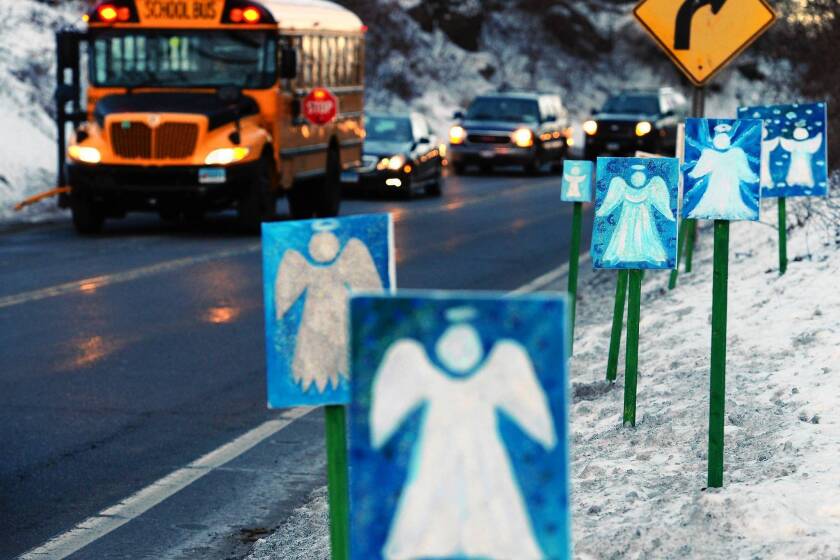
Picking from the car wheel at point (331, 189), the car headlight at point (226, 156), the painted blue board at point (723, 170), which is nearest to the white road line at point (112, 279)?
the car headlight at point (226, 156)

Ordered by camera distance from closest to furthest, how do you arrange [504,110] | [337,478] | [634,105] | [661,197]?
1. [337,478]
2. [661,197]
3. [504,110]
4. [634,105]

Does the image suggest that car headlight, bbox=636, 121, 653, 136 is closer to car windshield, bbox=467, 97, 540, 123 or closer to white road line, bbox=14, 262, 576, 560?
car windshield, bbox=467, 97, 540, 123

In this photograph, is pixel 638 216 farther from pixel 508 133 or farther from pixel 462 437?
pixel 508 133

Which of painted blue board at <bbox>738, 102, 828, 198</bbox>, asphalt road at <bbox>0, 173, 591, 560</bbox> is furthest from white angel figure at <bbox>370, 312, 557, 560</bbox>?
painted blue board at <bbox>738, 102, 828, 198</bbox>

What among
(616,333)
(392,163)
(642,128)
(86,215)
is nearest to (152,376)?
(616,333)

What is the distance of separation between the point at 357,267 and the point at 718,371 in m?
2.19

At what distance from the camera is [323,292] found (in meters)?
4.45

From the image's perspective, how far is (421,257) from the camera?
1792 cm

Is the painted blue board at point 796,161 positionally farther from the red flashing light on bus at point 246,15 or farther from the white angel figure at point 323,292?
the red flashing light on bus at point 246,15

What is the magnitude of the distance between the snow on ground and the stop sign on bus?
432 inches

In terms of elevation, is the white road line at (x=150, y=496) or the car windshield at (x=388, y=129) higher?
the car windshield at (x=388, y=129)

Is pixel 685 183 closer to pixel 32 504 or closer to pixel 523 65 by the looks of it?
pixel 32 504

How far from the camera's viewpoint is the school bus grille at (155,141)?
19625 millimetres

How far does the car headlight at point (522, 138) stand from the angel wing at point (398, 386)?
1248 inches
